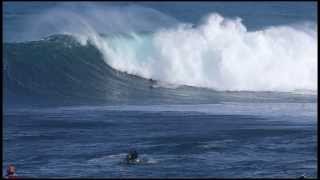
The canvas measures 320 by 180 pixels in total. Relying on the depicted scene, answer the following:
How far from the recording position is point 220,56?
54469mm

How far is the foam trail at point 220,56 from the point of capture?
51.3m

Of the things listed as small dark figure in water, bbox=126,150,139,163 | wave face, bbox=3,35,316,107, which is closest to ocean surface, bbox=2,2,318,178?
Answer: wave face, bbox=3,35,316,107

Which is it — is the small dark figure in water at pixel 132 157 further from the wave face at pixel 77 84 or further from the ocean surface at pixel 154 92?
the wave face at pixel 77 84

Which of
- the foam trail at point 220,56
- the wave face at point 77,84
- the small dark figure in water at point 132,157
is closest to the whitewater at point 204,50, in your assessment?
the foam trail at point 220,56

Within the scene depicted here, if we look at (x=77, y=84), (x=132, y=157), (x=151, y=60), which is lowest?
(x=132, y=157)

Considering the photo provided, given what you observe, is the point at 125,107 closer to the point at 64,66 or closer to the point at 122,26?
the point at 64,66

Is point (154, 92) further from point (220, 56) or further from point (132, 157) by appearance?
point (132, 157)

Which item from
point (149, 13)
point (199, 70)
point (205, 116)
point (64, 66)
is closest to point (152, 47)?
point (199, 70)

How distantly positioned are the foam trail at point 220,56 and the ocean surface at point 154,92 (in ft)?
0.26

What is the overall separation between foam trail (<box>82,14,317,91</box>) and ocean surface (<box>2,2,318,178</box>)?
0.26 ft

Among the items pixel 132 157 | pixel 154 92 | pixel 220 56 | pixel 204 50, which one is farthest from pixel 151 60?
pixel 132 157

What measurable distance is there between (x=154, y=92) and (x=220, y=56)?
10.2m

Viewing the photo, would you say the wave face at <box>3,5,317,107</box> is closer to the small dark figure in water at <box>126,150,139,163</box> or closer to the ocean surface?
the ocean surface

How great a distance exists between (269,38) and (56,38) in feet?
43.3
